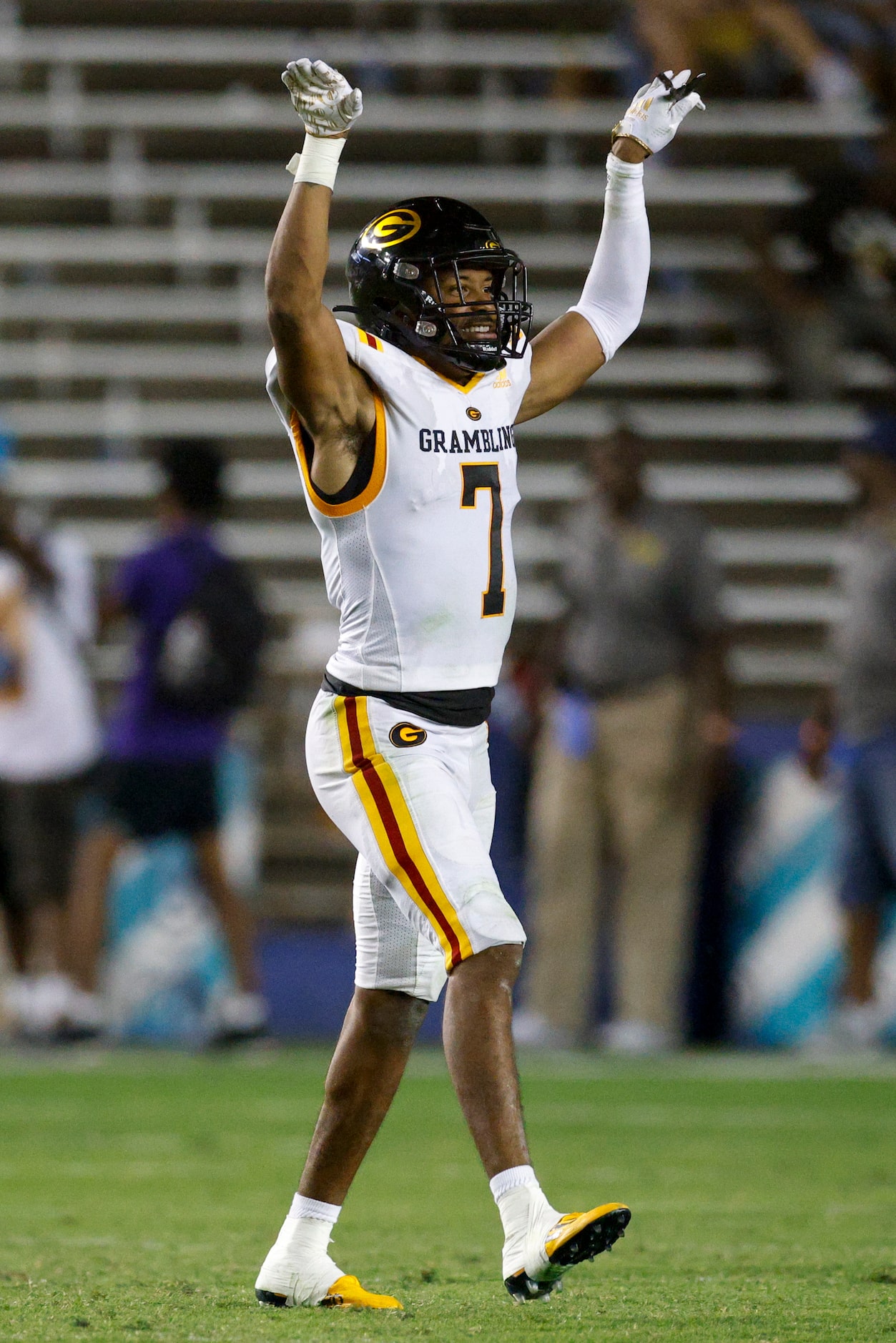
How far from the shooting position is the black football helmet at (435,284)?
3725mm

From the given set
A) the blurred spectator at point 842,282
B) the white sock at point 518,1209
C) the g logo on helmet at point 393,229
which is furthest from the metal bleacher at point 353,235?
the white sock at point 518,1209

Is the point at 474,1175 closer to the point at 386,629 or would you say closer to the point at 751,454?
the point at 386,629

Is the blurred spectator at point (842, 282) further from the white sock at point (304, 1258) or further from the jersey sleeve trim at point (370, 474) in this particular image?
the white sock at point (304, 1258)

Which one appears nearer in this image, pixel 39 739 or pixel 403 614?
pixel 403 614

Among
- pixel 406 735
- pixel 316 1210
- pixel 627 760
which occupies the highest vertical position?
pixel 406 735

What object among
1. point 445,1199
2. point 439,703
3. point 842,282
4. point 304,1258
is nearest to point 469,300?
point 439,703

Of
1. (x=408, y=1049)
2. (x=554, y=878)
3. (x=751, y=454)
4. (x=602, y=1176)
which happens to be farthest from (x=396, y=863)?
(x=751, y=454)

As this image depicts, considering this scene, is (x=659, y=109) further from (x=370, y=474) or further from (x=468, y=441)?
(x=370, y=474)

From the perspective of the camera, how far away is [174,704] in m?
8.41

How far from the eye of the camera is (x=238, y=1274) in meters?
3.86

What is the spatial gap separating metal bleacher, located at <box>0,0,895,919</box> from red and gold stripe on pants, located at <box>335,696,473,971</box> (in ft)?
25.2

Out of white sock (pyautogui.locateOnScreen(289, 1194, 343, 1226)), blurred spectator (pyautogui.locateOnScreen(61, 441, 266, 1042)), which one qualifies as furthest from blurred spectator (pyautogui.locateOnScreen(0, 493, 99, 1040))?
white sock (pyautogui.locateOnScreen(289, 1194, 343, 1226))

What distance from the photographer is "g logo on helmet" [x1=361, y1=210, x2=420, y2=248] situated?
380 cm

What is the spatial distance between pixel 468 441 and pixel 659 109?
0.91 metres
